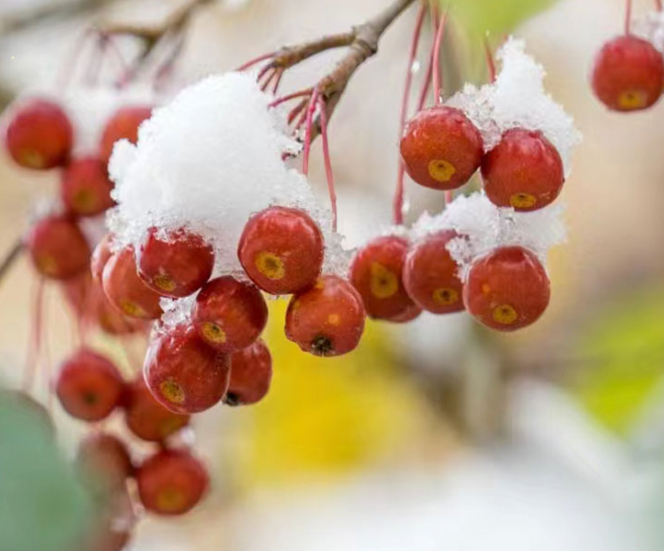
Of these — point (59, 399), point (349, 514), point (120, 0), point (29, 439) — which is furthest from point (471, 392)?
point (29, 439)

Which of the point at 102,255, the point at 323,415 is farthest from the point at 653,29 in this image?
the point at 323,415

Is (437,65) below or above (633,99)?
below

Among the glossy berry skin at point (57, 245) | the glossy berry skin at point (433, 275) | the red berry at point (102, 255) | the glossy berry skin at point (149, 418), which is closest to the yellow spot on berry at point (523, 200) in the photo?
the glossy berry skin at point (433, 275)

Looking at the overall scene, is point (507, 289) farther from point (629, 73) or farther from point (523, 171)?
point (629, 73)

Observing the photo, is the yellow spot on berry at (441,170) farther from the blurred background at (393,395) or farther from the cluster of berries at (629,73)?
the blurred background at (393,395)

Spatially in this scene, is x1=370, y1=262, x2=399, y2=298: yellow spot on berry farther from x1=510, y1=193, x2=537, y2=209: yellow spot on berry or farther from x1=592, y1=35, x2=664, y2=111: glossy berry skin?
x1=592, y1=35, x2=664, y2=111: glossy berry skin

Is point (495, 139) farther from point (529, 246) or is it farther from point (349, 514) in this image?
point (349, 514)

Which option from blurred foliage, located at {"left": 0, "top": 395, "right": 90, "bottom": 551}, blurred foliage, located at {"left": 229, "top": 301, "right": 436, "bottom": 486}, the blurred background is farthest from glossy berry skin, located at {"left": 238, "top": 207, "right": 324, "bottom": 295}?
blurred foliage, located at {"left": 229, "top": 301, "right": 436, "bottom": 486}
